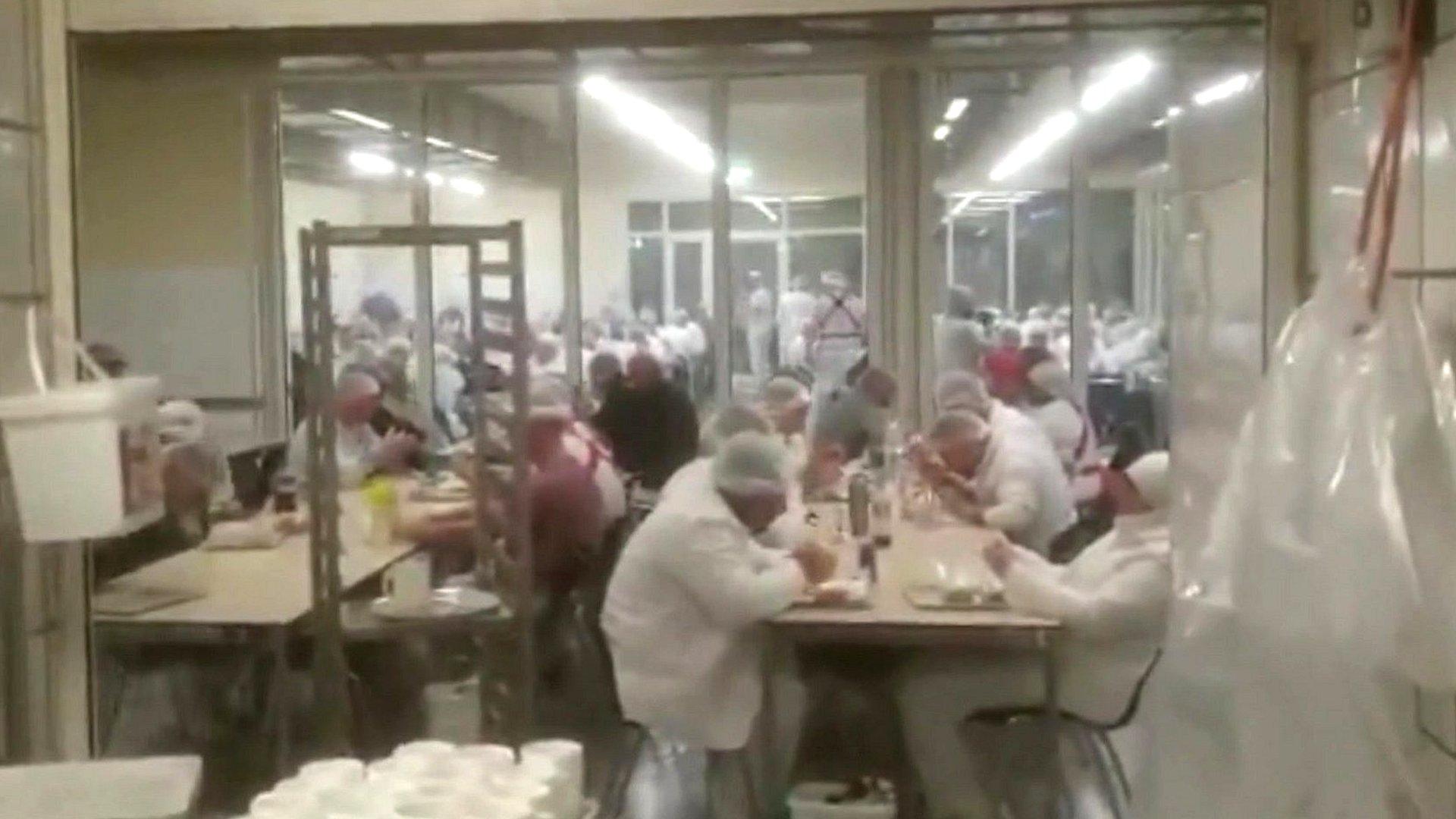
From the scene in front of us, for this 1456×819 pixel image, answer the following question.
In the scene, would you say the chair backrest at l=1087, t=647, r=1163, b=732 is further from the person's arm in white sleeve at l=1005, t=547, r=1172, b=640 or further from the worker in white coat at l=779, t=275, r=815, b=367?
the worker in white coat at l=779, t=275, r=815, b=367

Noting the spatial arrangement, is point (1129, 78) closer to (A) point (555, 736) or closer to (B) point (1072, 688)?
(B) point (1072, 688)

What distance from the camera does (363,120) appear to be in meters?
3.07

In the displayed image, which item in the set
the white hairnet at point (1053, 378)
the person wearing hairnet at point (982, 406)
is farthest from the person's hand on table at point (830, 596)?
the white hairnet at point (1053, 378)

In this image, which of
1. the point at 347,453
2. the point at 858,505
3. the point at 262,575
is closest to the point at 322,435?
the point at 347,453

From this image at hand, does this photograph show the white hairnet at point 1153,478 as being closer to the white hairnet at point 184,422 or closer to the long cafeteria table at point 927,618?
the long cafeteria table at point 927,618

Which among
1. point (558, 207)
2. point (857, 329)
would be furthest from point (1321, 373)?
point (558, 207)

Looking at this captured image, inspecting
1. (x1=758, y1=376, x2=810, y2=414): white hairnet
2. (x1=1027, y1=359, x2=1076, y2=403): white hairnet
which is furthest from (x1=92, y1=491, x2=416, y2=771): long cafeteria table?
(x1=1027, y1=359, x2=1076, y2=403): white hairnet

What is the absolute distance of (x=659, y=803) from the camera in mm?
3561

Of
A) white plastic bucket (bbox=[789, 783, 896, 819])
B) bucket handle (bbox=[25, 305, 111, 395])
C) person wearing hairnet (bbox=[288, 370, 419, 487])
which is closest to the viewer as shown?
bucket handle (bbox=[25, 305, 111, 395])

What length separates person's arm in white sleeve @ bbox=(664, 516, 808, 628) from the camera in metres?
3.41

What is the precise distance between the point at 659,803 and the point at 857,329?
3.63 feet

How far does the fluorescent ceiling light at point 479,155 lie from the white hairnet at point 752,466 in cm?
68

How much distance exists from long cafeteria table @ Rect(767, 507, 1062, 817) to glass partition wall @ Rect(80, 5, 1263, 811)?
322mm

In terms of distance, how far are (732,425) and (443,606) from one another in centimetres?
63
